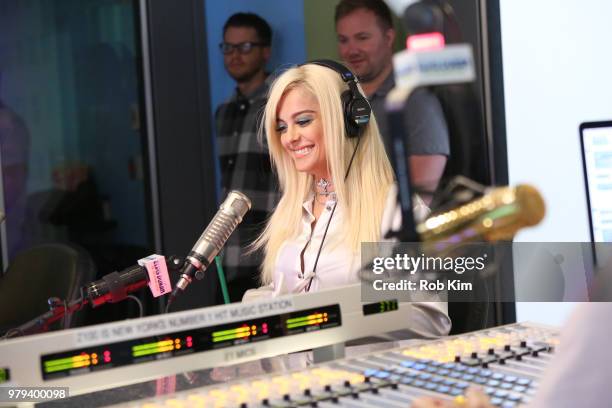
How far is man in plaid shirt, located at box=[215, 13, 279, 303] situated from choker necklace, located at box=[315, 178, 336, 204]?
1363mm

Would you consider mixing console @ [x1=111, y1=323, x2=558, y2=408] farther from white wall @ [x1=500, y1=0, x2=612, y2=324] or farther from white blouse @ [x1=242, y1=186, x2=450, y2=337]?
white wall @ [x1=500, y1=0, x2=612, y2=324]

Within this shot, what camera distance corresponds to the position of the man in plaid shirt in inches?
158

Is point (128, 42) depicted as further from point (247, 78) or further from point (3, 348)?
point (3, 348)

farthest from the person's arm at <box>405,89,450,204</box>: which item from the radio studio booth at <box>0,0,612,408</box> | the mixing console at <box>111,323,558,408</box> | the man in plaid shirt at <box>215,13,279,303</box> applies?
the man in plaid shirt at <box>215,13,279,303</box>

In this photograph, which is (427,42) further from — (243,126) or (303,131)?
(243,126)

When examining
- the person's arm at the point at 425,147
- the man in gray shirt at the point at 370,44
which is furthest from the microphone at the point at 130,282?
the man in gray shirt at the point at 370,44

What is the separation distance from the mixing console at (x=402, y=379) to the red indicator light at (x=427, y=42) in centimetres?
74

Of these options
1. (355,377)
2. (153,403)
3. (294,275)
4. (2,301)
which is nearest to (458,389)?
(355,377)

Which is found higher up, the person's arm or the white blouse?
the person's arm

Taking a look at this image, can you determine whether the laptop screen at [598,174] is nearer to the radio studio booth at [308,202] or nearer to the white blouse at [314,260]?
the radio studio booth at [308,202]

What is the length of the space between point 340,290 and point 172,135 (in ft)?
10.1

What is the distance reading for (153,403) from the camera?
136cm

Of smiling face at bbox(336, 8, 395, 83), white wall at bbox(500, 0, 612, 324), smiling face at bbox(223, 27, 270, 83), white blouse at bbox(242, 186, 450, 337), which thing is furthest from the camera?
smiling face at bbox(223, 27, 270, 83)

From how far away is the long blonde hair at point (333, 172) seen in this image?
2504 millimetres
